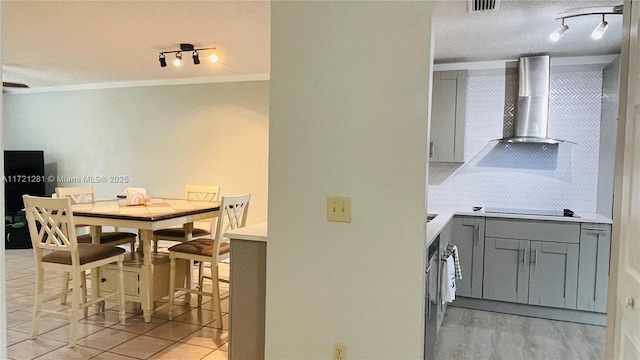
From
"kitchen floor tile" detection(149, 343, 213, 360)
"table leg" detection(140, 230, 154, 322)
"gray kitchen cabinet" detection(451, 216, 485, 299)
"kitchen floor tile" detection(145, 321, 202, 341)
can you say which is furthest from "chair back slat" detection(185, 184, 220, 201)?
"gray kitchen cabinet" detection(451, 216, 485, 299)

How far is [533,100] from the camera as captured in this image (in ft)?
13.2

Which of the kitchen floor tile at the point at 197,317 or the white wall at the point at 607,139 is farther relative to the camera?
the white wall at the point at 607,139

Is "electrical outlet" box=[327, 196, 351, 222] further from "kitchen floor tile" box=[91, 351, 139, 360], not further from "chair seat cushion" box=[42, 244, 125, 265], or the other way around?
"chair seat cushion" box=[42, 244, 125, 265]

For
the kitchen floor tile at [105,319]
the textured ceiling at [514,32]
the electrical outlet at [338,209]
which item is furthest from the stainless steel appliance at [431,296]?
the kitchen floor tile at [105,319]

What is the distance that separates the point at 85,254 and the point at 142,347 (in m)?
0.80

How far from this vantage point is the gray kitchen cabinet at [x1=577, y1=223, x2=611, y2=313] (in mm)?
3652

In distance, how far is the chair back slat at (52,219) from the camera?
118 inches

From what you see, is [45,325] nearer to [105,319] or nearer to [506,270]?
[105,319]

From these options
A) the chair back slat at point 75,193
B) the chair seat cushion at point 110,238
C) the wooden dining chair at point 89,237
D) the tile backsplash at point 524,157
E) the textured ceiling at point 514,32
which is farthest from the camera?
the chair back slat at point 75,193

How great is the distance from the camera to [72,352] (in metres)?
2.92

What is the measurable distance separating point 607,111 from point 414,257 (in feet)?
10.4

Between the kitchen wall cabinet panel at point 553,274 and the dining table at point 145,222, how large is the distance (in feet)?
9.56

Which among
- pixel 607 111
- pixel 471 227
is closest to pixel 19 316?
pixel 471 227

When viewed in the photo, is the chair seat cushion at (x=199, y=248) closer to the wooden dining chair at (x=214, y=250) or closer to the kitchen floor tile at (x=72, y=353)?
the wooden dining chair at (x=214, y=250)
